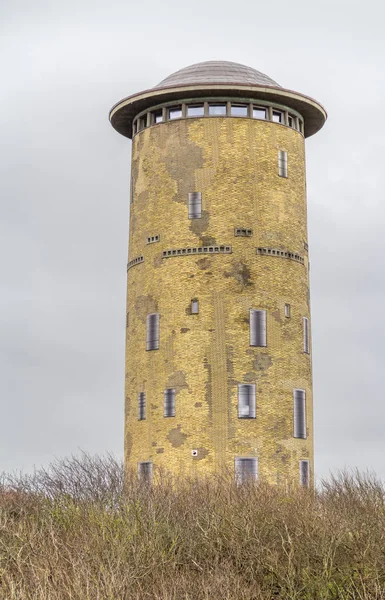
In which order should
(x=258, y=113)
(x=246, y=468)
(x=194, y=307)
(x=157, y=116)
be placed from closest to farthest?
(x=246, y=468)
(x=194, y=307)
(x=258, y=113)
(x=157, y=116)

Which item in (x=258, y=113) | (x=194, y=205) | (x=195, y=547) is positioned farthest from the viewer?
(x=258, y=113)

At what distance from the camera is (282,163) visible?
4562cm

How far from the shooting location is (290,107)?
4625cm

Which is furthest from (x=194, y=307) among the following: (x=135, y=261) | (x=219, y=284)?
(x=135, y=261)

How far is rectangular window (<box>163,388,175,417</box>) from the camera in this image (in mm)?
43125

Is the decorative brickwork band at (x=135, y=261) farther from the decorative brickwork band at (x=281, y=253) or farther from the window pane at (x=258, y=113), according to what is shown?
the window pane at (x=258, y=113)

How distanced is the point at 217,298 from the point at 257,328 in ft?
5.57

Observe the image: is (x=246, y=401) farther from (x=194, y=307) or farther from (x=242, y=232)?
(x=242, y=232)

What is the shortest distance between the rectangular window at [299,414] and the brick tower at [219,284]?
7 centimetres

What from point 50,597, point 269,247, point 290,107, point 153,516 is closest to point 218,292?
point 269,247

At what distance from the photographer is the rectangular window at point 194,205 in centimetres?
4425

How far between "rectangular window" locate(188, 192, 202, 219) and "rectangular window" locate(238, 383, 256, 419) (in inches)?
240

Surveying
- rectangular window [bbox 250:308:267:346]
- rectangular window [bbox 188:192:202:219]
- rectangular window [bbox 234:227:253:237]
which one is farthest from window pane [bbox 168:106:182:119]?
rectangular window [bbox 250:308:267:346]

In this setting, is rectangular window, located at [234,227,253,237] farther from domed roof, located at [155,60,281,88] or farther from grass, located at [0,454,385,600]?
grass, located at [0,454,385,600]
